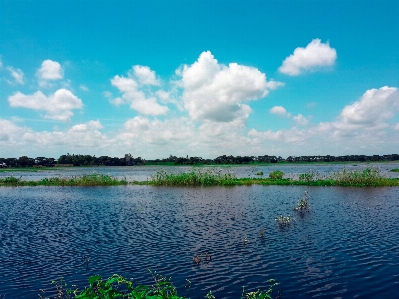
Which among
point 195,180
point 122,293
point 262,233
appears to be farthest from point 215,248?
point 195,180

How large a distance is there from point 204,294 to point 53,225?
14.9m

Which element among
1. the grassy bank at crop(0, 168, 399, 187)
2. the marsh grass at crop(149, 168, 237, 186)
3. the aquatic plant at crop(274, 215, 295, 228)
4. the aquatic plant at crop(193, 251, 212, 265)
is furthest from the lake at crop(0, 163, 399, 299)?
the marsh grass at crop(149, 168, 237, 186)

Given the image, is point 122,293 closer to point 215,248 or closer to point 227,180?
point 215,248

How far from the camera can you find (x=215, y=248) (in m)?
15.1

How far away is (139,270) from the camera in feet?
41.1

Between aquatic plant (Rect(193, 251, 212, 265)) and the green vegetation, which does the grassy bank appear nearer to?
aquatic plant (Rect(193, 251, 212, 265))

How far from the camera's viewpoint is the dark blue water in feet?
36.7

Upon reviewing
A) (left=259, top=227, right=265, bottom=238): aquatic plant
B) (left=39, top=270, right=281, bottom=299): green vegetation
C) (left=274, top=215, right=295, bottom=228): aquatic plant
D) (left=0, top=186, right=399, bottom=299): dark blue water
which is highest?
(left=39, top=270, right=281, bottom=299): green vegetation

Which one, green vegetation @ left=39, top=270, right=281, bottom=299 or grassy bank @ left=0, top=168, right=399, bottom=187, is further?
grassy bank @ left=0, top=168, right=399, bottom=187

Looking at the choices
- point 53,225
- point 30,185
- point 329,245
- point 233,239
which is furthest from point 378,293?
point 30,185

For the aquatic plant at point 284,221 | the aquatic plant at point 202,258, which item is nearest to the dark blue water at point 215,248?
the aquatic plant at point 202,258

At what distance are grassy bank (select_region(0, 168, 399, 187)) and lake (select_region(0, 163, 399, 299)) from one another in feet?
56.1

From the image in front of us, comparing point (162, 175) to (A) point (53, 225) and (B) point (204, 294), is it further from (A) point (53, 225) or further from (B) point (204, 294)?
(B) point (204, 294)

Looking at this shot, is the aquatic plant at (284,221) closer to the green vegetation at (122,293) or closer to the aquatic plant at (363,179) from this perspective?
the green vegetation at (122,293)
